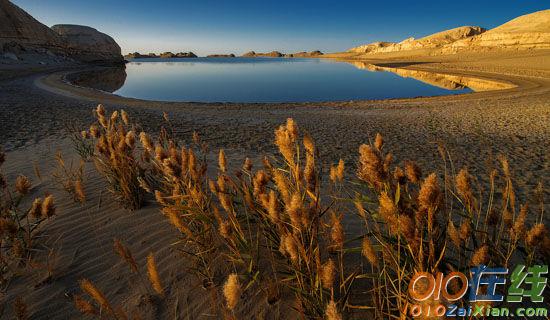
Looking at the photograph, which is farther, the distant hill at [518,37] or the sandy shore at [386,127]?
the distant hill at [518,37]

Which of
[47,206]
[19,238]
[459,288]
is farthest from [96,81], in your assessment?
[459,288]

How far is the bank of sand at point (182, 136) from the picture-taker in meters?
2.48

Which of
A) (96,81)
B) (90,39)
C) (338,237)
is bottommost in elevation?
(338,237)

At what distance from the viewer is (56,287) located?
254 centimetres

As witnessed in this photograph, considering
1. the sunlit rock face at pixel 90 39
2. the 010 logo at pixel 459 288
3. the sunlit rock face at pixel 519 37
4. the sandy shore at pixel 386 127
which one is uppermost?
the sunlit rock face at pixel 90 39

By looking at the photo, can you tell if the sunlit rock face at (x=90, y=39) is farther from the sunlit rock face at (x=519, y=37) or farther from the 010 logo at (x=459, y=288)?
the 010 logo at (x=459, y=288)

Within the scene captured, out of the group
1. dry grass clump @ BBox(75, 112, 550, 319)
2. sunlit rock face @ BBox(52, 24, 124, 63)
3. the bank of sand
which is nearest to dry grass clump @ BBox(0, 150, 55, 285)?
the bank of sand

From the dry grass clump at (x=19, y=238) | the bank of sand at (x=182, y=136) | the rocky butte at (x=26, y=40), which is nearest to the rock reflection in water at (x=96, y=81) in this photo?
the bank of sand at (x=182, y=136)

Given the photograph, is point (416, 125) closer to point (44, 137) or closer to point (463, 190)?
point (463, 190)

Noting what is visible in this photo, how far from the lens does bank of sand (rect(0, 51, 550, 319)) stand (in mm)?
2482

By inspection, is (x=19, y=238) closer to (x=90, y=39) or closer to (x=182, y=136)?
(x=182, y=136)

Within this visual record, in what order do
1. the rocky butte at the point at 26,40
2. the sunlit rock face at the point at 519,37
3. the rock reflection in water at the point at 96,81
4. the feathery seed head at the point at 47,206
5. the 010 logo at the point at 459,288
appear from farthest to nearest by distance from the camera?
the sunlit rock face at the point at 519,37, the rocky butte at the point at 26,40, the rock reflection in water at the point at 96,81, the feathery seed head at the point at 47,206, the 010 logo at the point at 459,288

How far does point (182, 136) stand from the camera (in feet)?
30.4

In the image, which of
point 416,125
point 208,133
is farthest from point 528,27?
point 208,133
